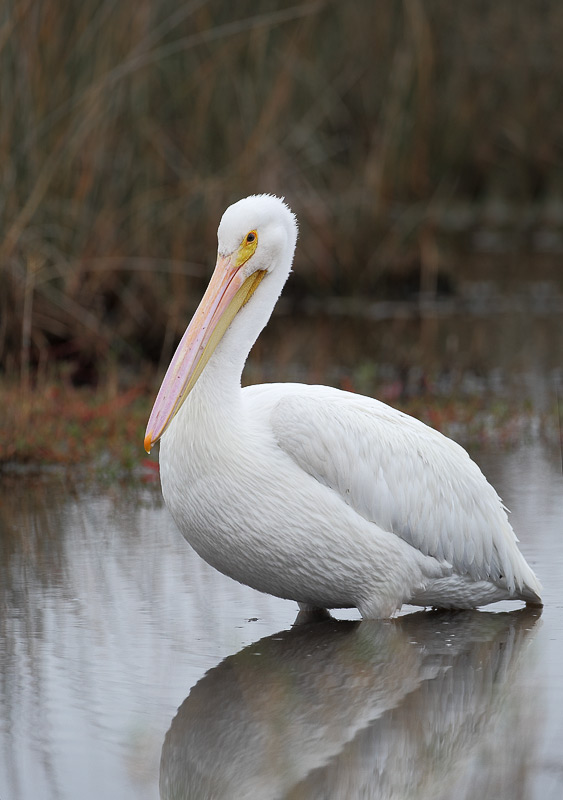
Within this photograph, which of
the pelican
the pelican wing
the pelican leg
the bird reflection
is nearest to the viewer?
the bird reflection

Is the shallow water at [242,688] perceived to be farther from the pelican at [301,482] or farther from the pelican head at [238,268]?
the pelican head at [238,268]

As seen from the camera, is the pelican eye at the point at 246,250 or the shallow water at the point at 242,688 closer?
the shallow water at the point at 242,688

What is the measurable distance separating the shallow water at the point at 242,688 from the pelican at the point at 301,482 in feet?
0.49

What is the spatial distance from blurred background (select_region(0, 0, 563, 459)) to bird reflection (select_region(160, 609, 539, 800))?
2918 millimetres

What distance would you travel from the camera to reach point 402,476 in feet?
16.1

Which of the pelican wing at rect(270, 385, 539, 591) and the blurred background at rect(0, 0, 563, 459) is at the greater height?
the blurred background at rect(0, 0, 563, 459)

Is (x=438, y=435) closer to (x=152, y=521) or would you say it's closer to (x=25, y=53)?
(x=152, y=521)

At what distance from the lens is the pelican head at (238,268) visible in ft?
15.9

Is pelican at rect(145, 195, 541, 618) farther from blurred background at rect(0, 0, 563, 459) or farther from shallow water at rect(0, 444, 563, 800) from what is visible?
blurred background at rect(0, 0, 563, 459)

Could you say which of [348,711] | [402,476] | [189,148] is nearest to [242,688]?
[348,711]

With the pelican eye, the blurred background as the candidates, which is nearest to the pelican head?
the pelican eye

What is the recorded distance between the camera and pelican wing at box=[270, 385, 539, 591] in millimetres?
4754

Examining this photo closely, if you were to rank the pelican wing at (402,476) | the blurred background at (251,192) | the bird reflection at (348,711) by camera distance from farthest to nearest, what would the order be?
1. the blurred background at (251,192)
2. the pelican wing at (402,476)
3. the bird reflection at (348,711)

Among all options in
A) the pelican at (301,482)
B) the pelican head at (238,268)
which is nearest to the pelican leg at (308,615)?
the pelican at (301,482)
